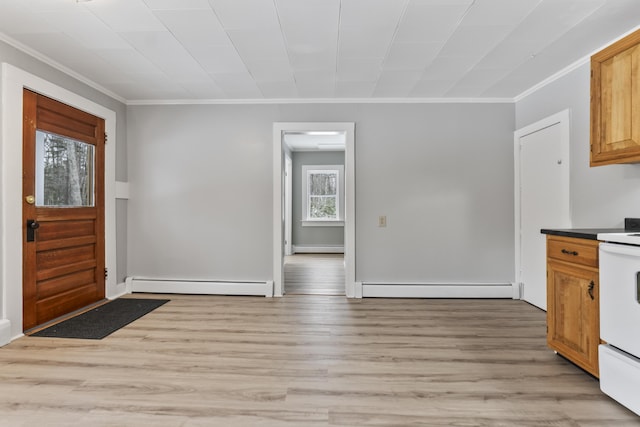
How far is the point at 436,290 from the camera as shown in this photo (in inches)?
158

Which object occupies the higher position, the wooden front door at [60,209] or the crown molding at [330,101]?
the crown molding at [330,101]

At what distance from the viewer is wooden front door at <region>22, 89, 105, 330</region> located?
2.86 metres

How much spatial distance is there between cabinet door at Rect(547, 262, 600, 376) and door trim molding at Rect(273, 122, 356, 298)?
2045 millimetres

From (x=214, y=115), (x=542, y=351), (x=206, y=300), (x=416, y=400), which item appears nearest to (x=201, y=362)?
(x=416, y=400)

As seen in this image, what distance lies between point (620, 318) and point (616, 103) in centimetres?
134

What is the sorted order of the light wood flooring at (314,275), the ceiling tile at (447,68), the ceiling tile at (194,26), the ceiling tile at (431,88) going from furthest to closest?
the light wood flooring at (314,275) < the ceiling tile at (431,88) < the ceiling tile at (447,68) < the ceiling tile at (194,26)

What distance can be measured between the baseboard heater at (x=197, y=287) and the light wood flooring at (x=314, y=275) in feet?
1.22

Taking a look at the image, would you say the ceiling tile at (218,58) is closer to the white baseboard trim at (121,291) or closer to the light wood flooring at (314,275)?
the light wood flooring at (314,275)

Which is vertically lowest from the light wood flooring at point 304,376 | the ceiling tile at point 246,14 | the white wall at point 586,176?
the light wood flooring at point 304,376

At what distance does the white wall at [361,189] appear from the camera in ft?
13.2

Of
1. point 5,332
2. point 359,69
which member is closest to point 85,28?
point 359,69

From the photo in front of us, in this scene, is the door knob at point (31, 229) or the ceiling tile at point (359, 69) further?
the ceiling tile at point (359, 69)

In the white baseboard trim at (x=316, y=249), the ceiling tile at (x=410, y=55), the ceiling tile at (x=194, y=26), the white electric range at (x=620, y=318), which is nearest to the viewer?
the white electric range at (x=620, y=318)

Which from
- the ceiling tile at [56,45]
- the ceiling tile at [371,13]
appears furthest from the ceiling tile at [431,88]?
the ceiling tile at [56,45]
